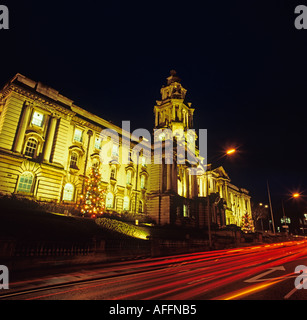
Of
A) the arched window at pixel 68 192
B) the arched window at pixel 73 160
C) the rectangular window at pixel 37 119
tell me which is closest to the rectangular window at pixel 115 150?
the arched window at pixel 73 160

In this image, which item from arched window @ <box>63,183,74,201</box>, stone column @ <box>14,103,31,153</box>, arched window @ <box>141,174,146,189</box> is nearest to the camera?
stone column @ <box>14,103,31,153</box>

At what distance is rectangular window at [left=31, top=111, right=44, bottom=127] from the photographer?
89.8 feet

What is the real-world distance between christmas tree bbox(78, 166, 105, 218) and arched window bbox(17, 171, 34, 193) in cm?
628

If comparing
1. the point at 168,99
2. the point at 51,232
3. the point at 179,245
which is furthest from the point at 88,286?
the point at 168,99

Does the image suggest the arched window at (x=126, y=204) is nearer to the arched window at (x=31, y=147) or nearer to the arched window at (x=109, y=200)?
the arched window at (x=109, y=200)

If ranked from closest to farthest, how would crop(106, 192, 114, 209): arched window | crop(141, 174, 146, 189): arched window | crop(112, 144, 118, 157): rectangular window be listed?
crop(106, 192, 114, 209): arched window, crop(112, 144, 118, 157): rectangular window, crop(141, 174, 146, 189): arched window

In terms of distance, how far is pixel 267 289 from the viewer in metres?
7.50

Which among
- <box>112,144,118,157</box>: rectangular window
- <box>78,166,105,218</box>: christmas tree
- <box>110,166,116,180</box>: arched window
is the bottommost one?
<box>78,166,105,218</box>: christmas tree

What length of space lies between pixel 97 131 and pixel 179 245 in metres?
22.2

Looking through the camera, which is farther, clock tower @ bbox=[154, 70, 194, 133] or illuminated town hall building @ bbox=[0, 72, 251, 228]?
clock tower @ bbox=[154, 70, 194, 133]

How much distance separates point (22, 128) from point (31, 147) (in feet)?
8.40

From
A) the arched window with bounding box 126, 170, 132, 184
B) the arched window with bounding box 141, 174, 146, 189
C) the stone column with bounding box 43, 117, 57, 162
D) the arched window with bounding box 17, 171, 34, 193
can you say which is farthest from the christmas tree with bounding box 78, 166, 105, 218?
the arched window with bounding box 141, 174, 146, 189

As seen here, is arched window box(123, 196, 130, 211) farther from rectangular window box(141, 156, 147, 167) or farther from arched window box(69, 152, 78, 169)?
arched window box(69, 152, 78, 169)

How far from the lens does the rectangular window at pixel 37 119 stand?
27377 mm
